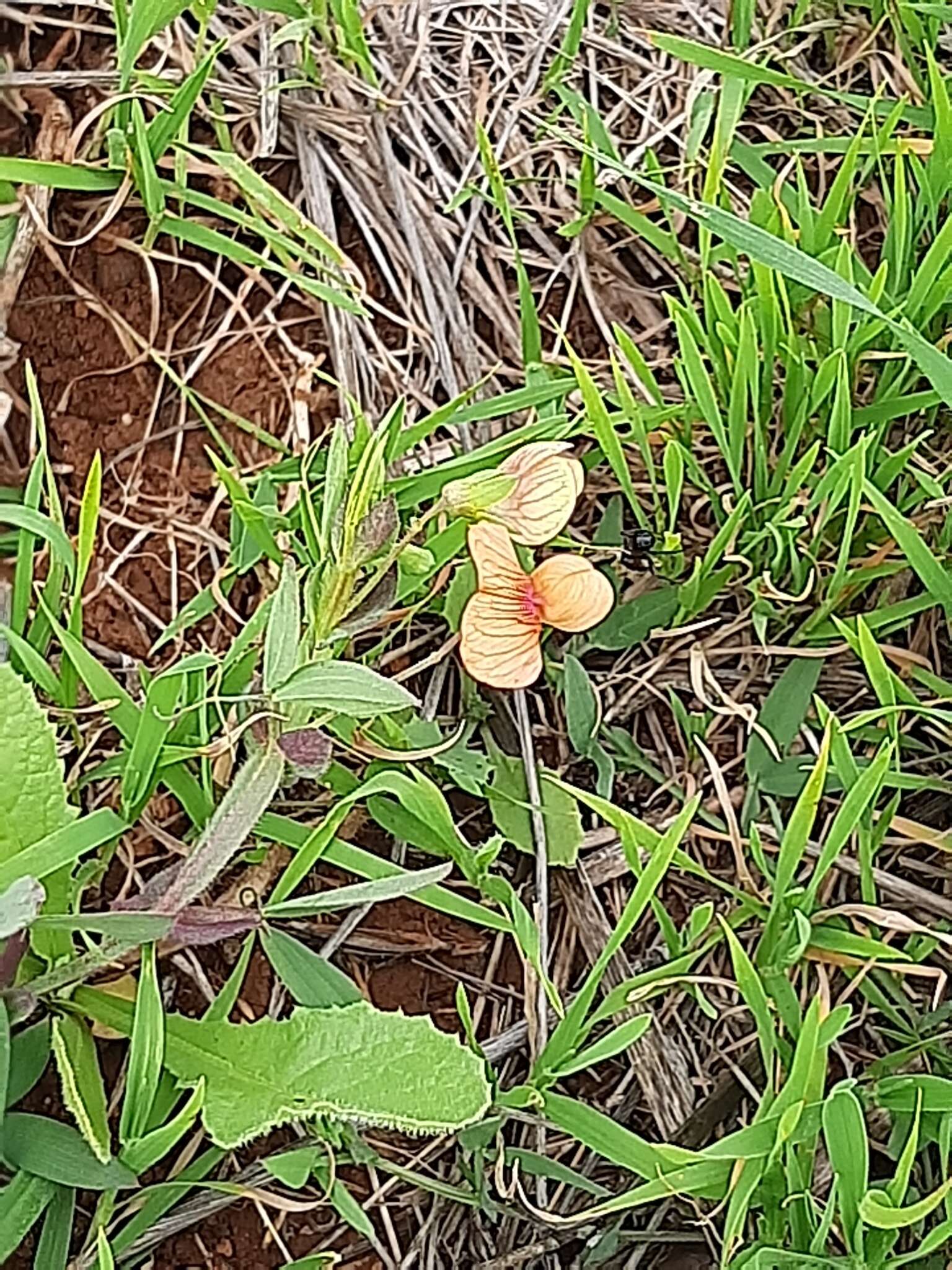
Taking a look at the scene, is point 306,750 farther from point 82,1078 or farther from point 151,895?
point 82,1078

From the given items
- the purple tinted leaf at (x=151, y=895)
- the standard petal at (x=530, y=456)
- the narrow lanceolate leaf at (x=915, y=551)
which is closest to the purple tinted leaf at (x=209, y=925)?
the purple tinted leaf at (x=151, y=895)

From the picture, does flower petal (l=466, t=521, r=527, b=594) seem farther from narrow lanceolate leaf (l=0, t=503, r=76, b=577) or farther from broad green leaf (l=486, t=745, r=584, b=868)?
narrow lanceolate leaf (l=0, t=503, r=76, b=577)

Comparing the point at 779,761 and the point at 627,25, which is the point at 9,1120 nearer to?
the point at 779,761

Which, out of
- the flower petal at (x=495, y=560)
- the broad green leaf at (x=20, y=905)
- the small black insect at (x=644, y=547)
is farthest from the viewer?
the small black insect at (x=644, y=547)

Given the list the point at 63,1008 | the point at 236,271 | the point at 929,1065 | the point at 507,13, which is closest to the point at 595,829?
the point at 929,1065

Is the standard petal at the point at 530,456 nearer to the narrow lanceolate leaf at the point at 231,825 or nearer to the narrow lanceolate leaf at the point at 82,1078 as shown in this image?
the narrow lanceolate leaf at the point at 231,825
